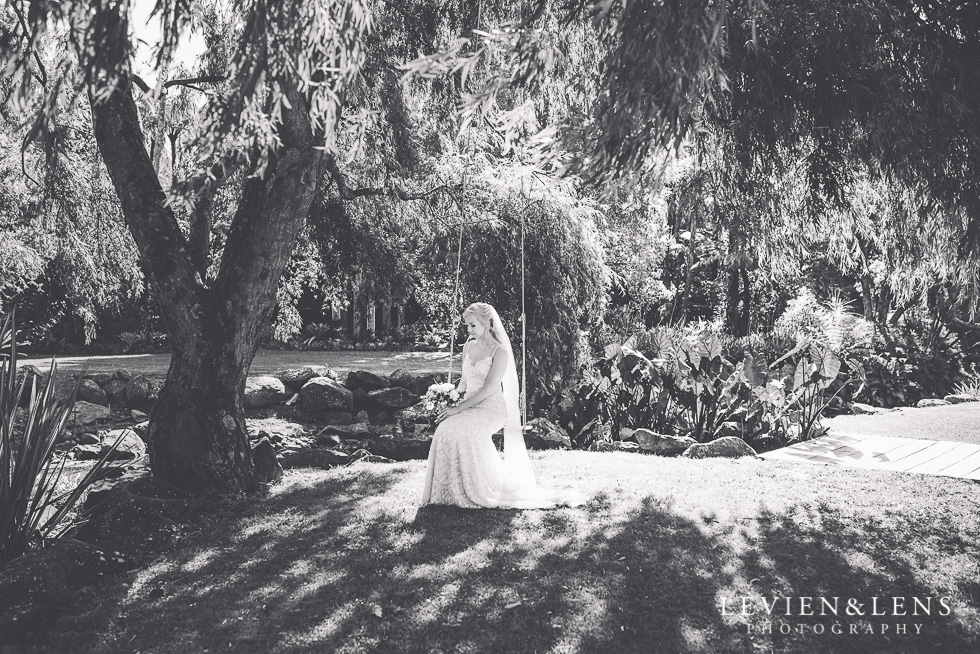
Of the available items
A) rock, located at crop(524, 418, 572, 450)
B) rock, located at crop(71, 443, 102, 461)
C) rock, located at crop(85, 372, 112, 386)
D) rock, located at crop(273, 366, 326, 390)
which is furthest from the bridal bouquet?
rock, located at crop(85, 372, 112, 386)

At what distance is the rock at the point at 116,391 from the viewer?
11.7 meters

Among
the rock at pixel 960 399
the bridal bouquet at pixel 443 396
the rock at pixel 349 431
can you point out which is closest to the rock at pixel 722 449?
the bridal bouquet at pixel 443 396

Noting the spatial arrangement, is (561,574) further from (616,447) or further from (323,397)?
(323,397)

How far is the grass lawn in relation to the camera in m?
4.02

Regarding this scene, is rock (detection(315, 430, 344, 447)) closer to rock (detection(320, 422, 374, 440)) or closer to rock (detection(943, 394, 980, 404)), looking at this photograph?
rock (detection(320, 422, 374, 440))

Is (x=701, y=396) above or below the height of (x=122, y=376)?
below

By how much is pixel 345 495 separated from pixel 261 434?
3.43 m

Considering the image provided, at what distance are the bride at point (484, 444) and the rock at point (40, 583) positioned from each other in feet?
8.58

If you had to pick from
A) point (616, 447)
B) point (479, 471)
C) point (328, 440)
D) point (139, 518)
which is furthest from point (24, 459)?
point (616, 447)

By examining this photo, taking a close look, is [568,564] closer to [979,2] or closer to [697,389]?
[979,2]

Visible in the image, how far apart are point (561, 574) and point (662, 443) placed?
4.79 m

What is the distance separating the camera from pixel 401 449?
939 cm

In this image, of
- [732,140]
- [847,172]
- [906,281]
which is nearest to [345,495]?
[732,140]

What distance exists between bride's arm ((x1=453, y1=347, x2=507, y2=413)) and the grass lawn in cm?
90
